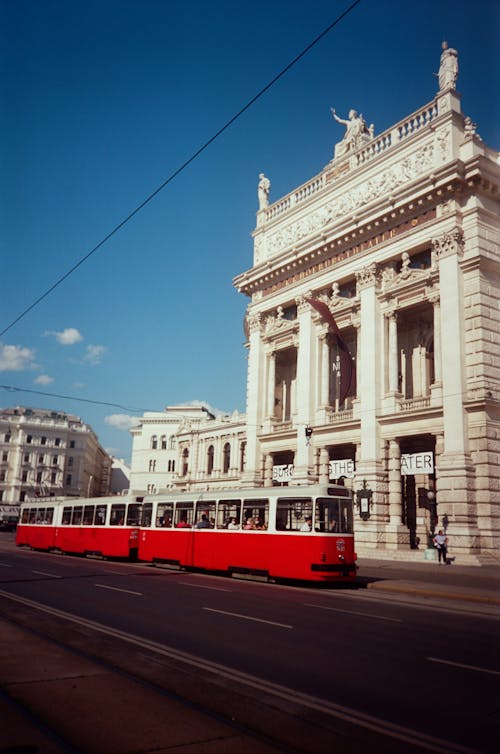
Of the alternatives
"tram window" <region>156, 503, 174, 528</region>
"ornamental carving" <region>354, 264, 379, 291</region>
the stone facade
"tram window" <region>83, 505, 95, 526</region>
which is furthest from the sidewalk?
the stone facade

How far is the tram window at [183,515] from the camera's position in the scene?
2389cm

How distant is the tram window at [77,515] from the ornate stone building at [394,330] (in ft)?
42.2

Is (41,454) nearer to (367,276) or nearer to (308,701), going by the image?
(367,276)

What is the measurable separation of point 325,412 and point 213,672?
3168 centimetres

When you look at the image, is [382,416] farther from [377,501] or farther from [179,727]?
[179,727]

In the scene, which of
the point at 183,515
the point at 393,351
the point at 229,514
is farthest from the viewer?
the point at 393,351

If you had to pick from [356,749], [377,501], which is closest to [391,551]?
[377,501]

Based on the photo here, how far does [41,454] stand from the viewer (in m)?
108

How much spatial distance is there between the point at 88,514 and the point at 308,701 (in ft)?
86.4

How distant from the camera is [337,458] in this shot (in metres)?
40.3

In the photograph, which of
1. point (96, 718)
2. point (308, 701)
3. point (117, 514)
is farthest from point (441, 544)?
point (96, 718)

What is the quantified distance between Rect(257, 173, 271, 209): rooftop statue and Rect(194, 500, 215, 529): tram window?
3058 cm

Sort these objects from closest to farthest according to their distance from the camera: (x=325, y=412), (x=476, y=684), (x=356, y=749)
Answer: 1. (x=356, y=749)
2. (x=476, y=684)
3. (x=325, y=412)

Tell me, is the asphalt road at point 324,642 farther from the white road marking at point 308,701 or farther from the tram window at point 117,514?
the tram window at point 117,514
